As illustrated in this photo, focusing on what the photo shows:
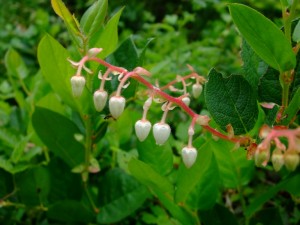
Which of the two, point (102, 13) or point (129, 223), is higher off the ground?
point (102, 13)

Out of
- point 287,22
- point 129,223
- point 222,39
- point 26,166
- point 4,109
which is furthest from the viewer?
point 222,39

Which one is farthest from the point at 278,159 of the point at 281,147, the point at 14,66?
the point at 14,66

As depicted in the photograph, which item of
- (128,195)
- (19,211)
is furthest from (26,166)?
(128,195)

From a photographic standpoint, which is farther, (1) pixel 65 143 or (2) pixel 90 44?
(1) pixel 65 143

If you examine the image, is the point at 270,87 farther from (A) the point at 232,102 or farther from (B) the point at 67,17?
(B) the point at 67,17

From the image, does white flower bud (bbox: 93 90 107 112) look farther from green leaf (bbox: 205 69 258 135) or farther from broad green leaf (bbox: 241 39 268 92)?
broad green leaf (bbox: 241 39 268 92)

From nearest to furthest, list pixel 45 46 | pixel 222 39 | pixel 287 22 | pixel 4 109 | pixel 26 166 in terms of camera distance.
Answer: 1. pixel 287 22
2. pixel 45 46
3. pixel 26 166
4. pixel 4 109
5. pixel 222 39

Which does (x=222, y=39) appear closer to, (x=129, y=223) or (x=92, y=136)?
(x=129, y=223)
